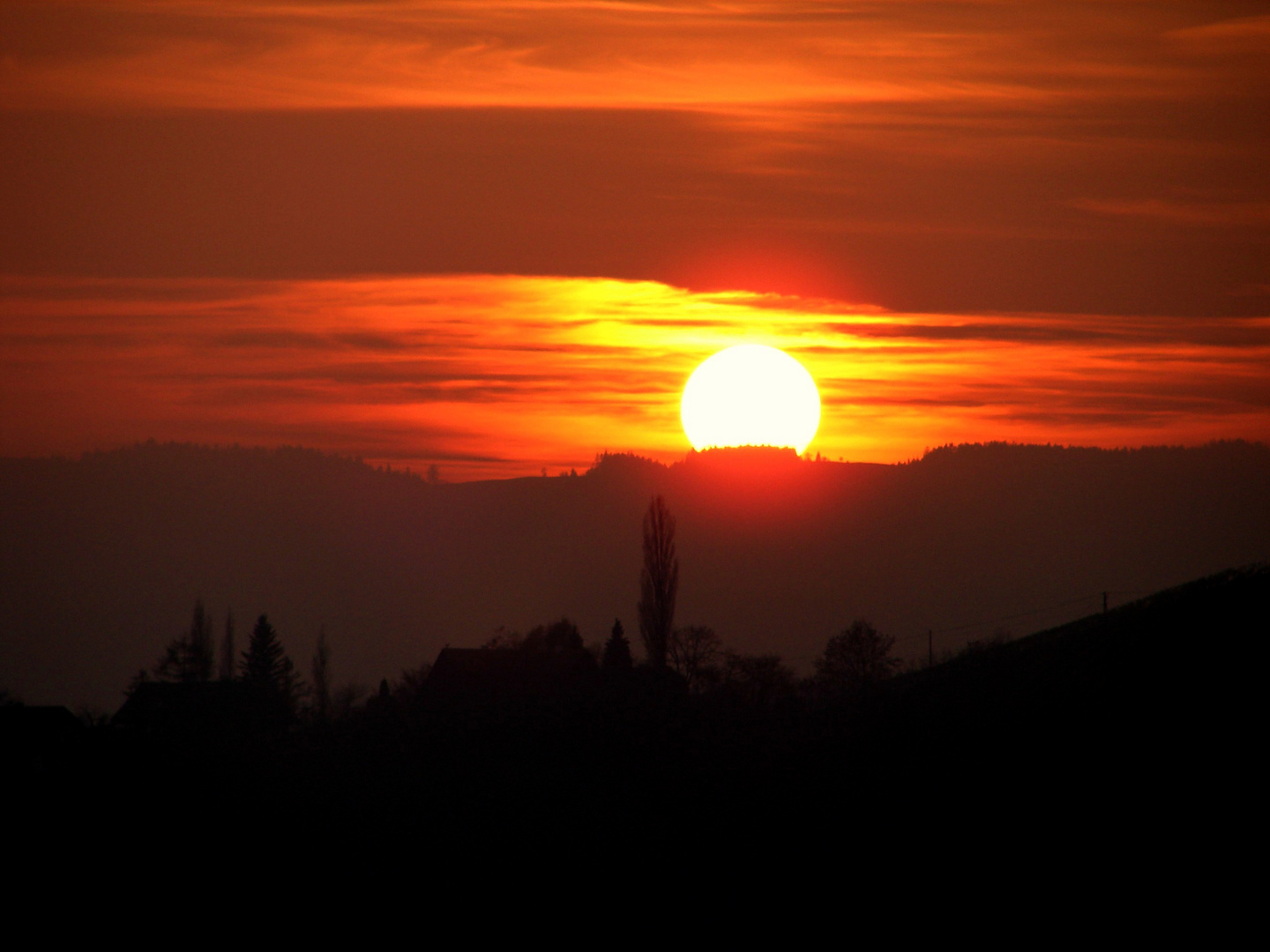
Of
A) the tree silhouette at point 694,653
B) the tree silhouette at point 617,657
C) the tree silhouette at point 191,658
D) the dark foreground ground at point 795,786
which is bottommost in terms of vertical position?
the dark foreground ground at point 795,786

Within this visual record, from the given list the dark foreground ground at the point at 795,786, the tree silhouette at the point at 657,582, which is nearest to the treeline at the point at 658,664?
the tree silhouette at the point at 657,582

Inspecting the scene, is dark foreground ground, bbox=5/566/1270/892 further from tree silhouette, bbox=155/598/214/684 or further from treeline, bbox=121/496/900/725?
tree silhouette, bbox=155/598/214/684

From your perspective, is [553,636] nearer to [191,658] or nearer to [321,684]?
[191,658]

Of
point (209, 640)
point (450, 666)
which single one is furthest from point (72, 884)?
point (209, 640)

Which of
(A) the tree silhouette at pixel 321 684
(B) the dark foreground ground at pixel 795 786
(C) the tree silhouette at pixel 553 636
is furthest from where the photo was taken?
(A) the tree silhouette at pixel 321 684

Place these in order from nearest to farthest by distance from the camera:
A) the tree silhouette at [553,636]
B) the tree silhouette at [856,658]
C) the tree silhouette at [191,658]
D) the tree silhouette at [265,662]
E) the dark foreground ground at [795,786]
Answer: the dark foreground ground at [795,786] < the tree silhouette at [856,658] < the tree silhouette at [553,636] < the tree silhouette at [265,662] < the tree silhouette at [191,658]

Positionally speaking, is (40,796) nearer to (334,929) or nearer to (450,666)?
(334,929)

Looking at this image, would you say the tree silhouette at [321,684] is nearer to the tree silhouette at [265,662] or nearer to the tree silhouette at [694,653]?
the tree silhouette at [265,662]

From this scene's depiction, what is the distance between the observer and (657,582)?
8175cm

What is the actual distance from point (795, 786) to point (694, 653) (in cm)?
5737

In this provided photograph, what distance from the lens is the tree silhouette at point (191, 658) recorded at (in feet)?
406

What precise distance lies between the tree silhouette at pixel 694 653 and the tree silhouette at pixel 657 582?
778cm

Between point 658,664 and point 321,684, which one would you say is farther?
point 321,684

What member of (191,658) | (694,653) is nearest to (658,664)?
(694,653)
